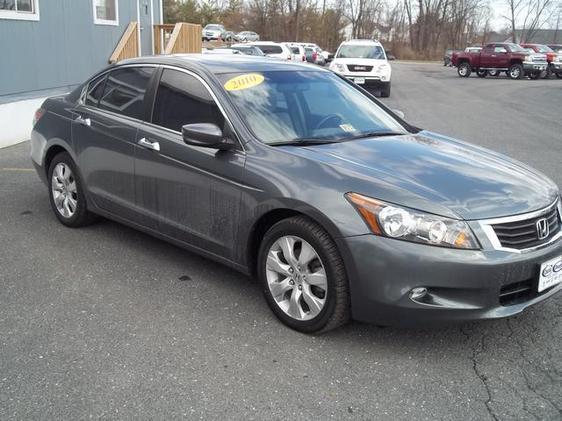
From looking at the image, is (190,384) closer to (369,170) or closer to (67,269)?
(369,170)

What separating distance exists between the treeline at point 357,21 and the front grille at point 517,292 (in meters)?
54.9

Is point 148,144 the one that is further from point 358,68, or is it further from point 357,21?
point 357,21

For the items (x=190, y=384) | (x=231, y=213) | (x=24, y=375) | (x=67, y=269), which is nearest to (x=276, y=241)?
(x=231, y=213)

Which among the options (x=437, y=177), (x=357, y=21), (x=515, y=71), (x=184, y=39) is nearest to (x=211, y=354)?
(x=437, y=177)

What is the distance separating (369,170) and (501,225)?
0.78 metres

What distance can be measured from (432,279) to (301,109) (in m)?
1.72

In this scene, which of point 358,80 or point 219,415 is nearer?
point 219,415

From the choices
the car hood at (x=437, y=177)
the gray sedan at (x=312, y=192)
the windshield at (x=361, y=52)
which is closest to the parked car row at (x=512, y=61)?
the windshield at (x=361, y=52)

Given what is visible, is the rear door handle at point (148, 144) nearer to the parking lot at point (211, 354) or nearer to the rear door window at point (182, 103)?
the rear door window at point (182, 103)

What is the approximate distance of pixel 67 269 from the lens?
461cm

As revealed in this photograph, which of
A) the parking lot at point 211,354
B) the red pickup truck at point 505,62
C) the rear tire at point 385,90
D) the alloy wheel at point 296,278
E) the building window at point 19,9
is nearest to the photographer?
the parking lot at point 211,354

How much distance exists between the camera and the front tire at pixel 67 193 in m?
5.32

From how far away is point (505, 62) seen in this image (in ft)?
107

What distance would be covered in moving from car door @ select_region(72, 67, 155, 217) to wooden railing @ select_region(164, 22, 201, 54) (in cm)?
1186
